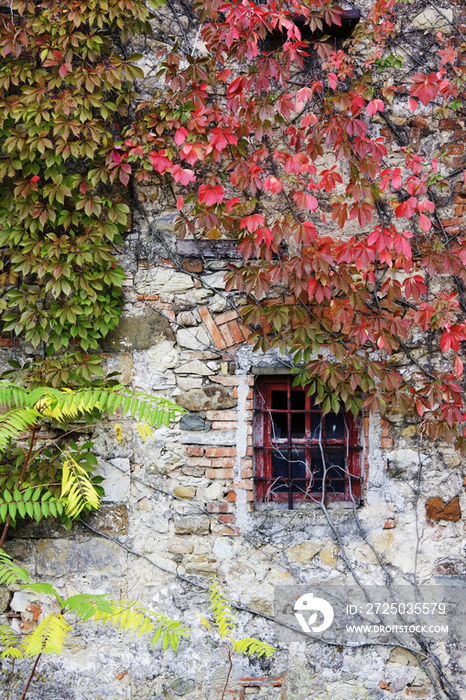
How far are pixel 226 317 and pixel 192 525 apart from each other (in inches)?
48.4

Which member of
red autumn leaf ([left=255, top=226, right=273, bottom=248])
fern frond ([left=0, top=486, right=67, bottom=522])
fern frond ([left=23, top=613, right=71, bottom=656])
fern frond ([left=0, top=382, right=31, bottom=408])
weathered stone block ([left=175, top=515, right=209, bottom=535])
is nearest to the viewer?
fern frond ([left=23, top=613, right=71, bottom=656])

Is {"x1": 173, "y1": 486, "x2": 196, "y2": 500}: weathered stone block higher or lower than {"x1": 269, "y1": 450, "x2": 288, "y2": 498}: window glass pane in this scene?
lower

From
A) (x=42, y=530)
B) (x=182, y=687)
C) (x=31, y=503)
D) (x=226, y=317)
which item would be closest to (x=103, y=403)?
(x=31, y=503)

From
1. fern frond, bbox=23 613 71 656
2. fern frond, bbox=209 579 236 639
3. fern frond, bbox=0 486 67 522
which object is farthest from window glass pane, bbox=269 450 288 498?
fern frond, bbox=23 613 71 656

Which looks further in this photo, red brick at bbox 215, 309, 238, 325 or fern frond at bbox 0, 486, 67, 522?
red brick at bbox 215, 309, 238, 325

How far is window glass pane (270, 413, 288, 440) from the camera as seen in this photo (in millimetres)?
3262

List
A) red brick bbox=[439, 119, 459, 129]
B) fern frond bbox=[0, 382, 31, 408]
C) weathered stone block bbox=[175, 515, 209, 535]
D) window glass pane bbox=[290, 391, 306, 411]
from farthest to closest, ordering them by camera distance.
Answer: window glass pane bbox=[290, 391, 306, 411] → red brick bbox=[439, 119, 459, 129] → weathered stone block bbox=[175, 515, 209, 535] → fern frond bbox=[0, 382, 31, 408]

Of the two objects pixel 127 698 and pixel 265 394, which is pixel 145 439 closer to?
pixel 265 394

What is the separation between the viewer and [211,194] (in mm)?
2879

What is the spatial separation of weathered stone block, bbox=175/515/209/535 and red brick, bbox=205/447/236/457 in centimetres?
36

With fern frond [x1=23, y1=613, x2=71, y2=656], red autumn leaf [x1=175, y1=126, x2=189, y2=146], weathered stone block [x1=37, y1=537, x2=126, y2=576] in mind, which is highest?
red autumn leaf [x1=175, y1=126, x2=189, y2=146]

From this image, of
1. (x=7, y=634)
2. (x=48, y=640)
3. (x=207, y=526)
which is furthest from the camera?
(x=207, y=526)

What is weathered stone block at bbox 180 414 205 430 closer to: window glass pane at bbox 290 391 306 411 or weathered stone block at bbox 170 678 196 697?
window glass pane at bbox 290 391 306 411

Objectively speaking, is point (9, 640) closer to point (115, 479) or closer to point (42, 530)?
point (42, 530)
